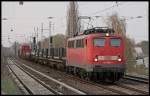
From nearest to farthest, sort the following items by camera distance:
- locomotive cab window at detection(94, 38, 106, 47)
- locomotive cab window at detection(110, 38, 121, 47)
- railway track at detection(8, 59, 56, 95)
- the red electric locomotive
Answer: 1. railway track at detection(8, 59, 56, 95)
2. the red electric locomotive
3. locomotive cab window at detection(94, 38, 106, 47)
4. locomotive cab window at detection(110, 38, 121, 47)

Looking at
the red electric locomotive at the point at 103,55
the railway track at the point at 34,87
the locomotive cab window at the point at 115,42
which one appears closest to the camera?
the railway track at the point at 34,87

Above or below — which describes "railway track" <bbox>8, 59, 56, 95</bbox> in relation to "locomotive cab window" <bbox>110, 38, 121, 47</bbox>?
below

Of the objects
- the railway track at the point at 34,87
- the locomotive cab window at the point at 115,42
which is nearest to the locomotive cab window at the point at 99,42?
the locomotive cab window at the point at 115,42

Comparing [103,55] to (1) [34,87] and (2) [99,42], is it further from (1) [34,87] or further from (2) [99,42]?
(1) [34,87]

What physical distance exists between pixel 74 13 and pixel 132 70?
21.0 meters

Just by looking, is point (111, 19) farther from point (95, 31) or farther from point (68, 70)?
point (95, 31)

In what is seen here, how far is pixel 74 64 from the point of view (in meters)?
29.4

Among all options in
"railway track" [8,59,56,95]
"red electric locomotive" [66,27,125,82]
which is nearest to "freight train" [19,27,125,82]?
"red electric locomotive" [66,27,125,82]

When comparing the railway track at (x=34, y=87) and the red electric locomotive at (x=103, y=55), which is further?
the red electric locomotive at (x=103, y=55)

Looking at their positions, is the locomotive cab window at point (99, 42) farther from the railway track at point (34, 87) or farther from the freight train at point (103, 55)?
the railway track at point (34, 87)

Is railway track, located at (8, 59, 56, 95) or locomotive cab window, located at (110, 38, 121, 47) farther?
locomotive cab window, located at (110, 38, 121, 47)

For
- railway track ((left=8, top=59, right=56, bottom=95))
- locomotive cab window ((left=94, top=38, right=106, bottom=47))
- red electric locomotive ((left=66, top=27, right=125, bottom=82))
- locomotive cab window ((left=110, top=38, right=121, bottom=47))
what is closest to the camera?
railway track ((left=8, top=59, right=56, bottom=95))

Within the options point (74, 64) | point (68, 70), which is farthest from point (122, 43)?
point (68, 70)

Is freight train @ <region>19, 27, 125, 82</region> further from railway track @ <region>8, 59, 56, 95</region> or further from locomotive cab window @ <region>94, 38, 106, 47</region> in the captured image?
railway track @ <region>8, 59, 56, 95</region>
